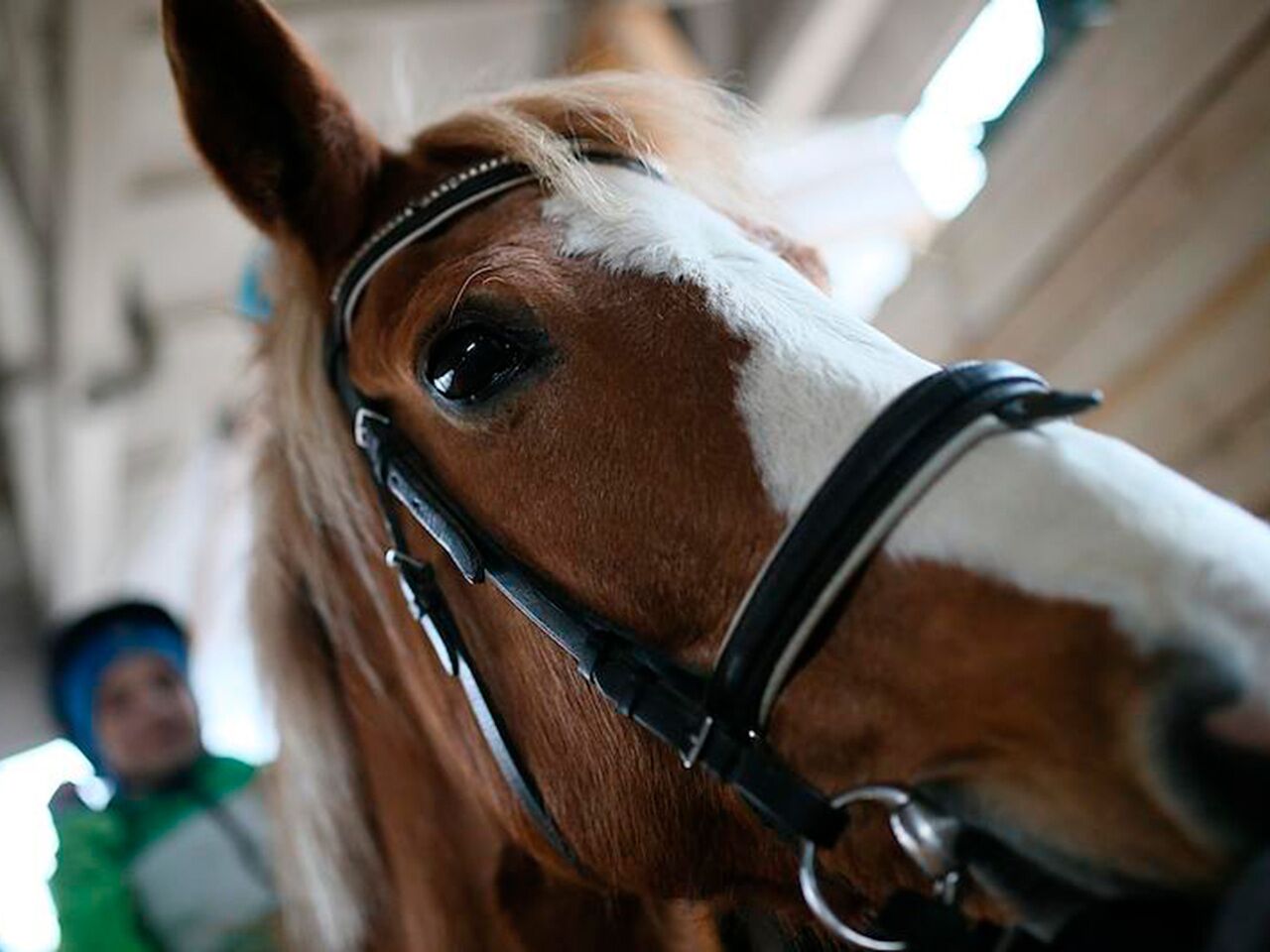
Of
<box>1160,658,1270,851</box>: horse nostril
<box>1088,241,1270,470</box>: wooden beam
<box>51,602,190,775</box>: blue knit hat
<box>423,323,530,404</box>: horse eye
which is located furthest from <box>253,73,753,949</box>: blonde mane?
<box>51,602,190,775</box>: blue knit hat

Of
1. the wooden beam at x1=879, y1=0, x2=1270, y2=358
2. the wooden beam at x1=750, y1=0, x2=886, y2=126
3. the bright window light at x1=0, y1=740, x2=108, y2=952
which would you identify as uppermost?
the wooden beam at x1=750, y1=0, x2=886, y2=126

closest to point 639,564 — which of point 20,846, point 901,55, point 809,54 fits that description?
point 901,55

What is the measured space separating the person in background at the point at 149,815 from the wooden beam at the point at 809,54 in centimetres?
A: 249

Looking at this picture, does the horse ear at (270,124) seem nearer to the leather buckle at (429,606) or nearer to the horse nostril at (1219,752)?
the leather buckle at (429,606)

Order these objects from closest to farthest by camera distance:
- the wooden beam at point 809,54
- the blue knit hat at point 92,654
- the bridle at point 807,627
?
1. the bridle at point 807,627
2. the blue knit hat at point 92,654
3. the wooden beam at point 809,54

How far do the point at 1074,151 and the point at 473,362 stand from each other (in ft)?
4.51

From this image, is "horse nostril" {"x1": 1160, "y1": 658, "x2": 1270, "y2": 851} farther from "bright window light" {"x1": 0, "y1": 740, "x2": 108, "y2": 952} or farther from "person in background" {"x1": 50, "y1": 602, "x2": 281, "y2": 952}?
"bright window light" {"x1": 0, "y1": 740, "x2": 108, "y2": 952}

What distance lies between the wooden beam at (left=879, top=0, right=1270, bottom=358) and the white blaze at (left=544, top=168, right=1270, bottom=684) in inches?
42.1

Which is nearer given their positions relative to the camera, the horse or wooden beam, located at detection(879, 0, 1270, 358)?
the horse

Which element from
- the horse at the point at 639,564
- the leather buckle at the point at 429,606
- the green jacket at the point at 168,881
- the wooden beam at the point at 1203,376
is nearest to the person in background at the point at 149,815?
the green jacket at the point at 168,881

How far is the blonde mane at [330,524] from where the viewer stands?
1.29 metres

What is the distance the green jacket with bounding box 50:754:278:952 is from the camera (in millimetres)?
1691

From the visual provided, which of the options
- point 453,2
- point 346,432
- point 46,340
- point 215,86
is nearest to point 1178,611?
point 346,432

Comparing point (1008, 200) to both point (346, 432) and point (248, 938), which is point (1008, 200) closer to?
point (346, 432)
